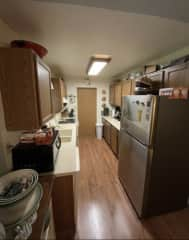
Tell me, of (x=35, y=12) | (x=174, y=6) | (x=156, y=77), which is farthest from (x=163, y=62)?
(x=35, y=12)

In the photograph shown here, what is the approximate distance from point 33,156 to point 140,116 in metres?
1.29

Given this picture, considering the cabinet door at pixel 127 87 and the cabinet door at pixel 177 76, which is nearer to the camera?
the cabinet door at pixel 177 76

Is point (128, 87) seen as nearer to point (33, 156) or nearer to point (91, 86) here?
point (91, 86)

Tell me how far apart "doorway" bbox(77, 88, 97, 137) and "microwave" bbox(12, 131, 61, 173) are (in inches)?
137

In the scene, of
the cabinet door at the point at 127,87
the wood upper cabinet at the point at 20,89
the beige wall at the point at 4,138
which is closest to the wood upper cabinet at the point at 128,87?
the cabinet door at the point at 127,87

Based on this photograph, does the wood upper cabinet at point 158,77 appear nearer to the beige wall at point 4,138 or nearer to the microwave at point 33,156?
the microwave at point 33,156

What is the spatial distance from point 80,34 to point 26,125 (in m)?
1.22

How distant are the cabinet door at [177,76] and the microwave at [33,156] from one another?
1.76 m

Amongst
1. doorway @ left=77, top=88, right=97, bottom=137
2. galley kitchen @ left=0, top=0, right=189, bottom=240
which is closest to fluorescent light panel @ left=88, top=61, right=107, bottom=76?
galley kitchen @ left=0, top=0, right=189, bottom=240

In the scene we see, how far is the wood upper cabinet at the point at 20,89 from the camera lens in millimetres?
875

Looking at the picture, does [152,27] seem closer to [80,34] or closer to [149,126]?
[80,34]

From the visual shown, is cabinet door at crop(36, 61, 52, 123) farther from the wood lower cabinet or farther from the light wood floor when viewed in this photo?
the light wood floor

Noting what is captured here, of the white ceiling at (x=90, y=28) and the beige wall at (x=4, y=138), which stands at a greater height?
the white ceiling at (x=90, y=28)

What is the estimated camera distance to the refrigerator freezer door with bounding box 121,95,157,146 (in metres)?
1.32
